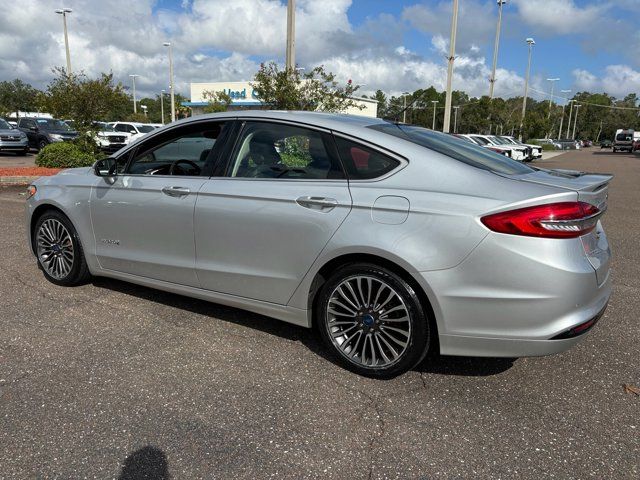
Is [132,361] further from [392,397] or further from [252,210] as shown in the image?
[392,397]

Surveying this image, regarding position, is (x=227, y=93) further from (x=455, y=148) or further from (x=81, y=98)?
(x=455, y=148)

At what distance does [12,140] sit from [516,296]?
23.3 m

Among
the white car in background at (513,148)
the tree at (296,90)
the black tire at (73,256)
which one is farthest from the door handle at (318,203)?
Result: the white car in background at (513,148)

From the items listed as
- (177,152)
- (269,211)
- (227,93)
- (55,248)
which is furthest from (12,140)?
(227,93)

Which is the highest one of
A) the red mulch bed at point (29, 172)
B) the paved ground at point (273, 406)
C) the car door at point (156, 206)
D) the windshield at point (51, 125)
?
the windshield at point (51, 125)

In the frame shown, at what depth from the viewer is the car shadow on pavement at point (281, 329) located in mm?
3463

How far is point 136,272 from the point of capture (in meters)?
4.29

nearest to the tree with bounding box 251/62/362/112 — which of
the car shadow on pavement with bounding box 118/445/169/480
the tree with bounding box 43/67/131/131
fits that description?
the tree with bounding box 43/67/131/131

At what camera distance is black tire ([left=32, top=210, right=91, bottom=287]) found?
4680 mm

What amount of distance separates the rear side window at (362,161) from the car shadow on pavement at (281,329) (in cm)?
128

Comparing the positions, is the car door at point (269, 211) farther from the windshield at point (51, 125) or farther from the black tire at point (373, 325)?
the windshield at point (51, 125)

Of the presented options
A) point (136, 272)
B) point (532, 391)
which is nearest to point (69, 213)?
point (136, 272)

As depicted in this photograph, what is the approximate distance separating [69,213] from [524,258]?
3831 mm

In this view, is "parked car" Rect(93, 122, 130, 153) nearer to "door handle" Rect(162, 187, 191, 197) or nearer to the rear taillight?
"door handle" Rect(162, 187, 191, 197)
